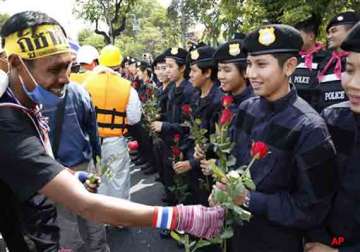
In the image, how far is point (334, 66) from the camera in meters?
4.30

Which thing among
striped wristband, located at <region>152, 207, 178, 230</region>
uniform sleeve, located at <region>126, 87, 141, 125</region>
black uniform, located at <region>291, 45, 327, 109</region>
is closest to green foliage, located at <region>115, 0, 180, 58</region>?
uniform sleeve, located at <region>126, 87, 141, 125</region>

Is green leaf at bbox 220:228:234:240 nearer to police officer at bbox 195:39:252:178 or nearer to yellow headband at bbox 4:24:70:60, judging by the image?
yellow headband at bbox 4:24:70:60

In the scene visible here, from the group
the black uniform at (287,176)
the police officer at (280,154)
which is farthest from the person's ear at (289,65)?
the black uniform at (287,176)

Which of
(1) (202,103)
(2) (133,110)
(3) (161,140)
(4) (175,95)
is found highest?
(1) (202,103)

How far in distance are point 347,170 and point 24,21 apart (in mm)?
1811

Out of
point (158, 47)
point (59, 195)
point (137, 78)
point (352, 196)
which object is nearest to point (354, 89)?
point (352, 196)

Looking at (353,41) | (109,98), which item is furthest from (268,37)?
(109,98)

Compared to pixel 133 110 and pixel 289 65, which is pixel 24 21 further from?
pixel 133 110

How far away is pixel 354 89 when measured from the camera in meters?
2.04

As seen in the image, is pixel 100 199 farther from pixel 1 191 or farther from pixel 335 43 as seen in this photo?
pixel 335 43

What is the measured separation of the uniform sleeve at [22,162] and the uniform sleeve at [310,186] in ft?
3.97

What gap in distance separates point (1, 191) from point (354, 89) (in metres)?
1.82

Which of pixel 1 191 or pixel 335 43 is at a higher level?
pixel 335 43

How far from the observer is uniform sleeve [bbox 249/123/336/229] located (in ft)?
7.35
